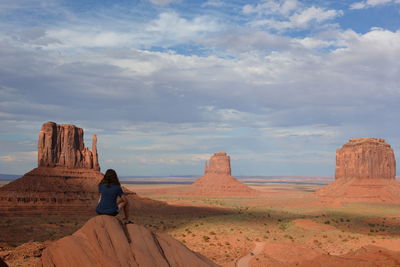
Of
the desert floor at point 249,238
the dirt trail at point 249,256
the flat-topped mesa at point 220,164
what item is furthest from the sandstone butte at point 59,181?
the flat-topped mesa at point 220,164

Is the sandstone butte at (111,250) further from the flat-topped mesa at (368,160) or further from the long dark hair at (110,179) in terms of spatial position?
the flat-topped mesa at (368,160)

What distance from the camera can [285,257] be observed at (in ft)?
93.7

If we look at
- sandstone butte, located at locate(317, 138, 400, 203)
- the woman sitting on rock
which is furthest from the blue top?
sandstone butte, located at locate(317, 138, 400, 203)

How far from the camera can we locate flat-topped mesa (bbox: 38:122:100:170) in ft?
244

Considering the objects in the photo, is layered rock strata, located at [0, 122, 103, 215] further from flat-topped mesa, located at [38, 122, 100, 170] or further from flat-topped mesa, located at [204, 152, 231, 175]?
flat-topped mesa, located at [204, 152, 231, 175]

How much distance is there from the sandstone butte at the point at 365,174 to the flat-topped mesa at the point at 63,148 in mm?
65111

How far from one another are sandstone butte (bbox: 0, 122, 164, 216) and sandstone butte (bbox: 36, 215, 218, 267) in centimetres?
5515

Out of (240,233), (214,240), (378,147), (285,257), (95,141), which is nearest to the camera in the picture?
(285,257)

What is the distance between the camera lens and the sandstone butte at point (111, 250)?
10500 millimetres

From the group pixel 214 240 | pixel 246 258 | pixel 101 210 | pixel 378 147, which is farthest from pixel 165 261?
pixel 378 147

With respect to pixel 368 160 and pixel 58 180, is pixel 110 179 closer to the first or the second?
pixel 58 180

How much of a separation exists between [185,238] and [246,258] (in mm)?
12679

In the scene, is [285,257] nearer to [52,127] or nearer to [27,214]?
[27,214]

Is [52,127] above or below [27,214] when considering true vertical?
above
